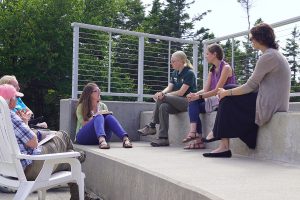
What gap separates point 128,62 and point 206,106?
3.09m

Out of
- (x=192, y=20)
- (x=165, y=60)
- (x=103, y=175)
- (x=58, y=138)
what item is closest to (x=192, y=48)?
(x=165, y=60)

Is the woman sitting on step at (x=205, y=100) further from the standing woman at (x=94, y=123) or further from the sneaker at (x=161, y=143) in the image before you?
the standing woman at (x=94, y=123)

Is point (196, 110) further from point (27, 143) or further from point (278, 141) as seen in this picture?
point (27, 143)

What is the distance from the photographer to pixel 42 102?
1045 inches

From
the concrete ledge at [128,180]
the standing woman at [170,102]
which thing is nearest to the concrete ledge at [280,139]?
the concrete ledge at [128,180]

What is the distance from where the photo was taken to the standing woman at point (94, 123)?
6.40 meters

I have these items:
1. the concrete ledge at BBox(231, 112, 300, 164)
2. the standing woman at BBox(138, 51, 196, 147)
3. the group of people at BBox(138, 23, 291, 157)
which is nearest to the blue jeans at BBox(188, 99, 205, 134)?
the standing woman at BBox(138, 51, 196, 147)

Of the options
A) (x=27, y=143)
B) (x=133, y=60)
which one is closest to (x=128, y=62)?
(x=133, y=60)

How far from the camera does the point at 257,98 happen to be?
4809mm

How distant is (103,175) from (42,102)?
22.1m

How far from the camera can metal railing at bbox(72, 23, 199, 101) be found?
812 centimetres

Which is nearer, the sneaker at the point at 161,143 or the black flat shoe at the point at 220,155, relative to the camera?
the black flat shoe at the point at 220,155

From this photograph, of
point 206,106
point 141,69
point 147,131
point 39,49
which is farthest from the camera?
point 39,49

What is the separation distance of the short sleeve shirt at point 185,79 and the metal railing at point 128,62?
125 cm
